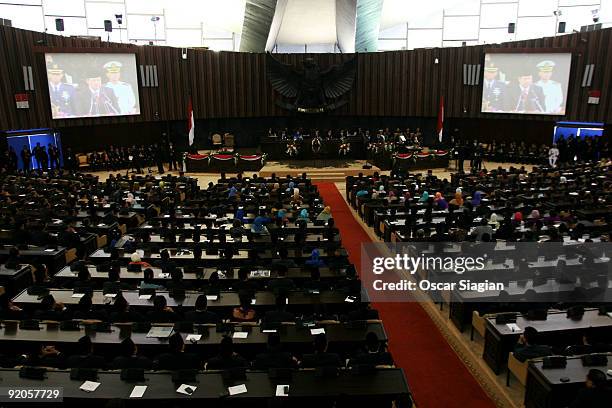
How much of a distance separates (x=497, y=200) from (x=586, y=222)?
3.02m

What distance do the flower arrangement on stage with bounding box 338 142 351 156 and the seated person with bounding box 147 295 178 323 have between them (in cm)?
2210

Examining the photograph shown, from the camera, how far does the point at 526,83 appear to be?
27.6 metres

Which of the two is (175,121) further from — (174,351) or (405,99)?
(174,351)

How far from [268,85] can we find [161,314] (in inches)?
1048

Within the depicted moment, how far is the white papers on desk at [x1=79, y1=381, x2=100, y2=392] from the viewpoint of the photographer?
6.08m

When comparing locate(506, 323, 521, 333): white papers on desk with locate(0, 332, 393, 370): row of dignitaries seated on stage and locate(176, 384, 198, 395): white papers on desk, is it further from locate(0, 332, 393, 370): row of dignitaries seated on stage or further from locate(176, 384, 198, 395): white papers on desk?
locate(176, 384, 198, 395): white papers on desk

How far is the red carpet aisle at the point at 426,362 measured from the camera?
24.7ft

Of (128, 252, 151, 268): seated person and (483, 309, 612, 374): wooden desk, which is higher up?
(128, 252, 151, 268): seated person

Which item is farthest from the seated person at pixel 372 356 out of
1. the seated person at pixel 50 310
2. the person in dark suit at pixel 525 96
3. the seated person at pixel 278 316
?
the person in dark suit at pixel 525 96

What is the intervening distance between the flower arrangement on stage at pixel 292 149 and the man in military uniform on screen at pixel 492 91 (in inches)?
463

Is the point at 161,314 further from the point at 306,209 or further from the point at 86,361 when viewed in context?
the point at 306,209

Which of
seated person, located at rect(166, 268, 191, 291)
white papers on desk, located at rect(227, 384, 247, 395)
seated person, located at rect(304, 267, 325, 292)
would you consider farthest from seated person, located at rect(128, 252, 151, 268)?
white papers on desk, located at rect(227, 384, 247, 395)

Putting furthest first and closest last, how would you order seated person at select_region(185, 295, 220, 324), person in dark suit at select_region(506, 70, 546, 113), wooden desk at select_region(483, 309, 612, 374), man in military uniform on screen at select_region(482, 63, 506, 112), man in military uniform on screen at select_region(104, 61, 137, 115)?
1. man in military uniform on screen at select_region(482, 63, 506, 112)
2. man in military uniform on screen at select_region(104, 61, 137, 115)
3. person in dark suit at select_region(506, 70, 546, 113)
4. seated person at select_region(185, 295, 220, 324)
5. wooden desk at select_region(483, 309, 612, 374)

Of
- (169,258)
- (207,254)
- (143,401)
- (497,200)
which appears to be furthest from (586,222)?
(143,401)
